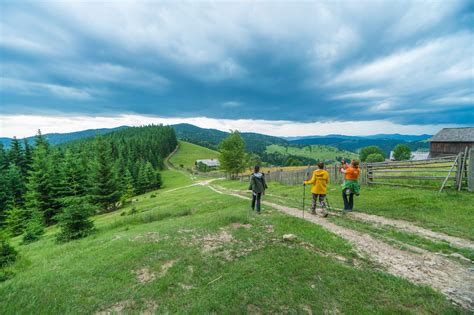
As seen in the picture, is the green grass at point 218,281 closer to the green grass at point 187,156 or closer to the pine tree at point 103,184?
the pine tree at point 103,184

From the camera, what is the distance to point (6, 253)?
7.31 metres

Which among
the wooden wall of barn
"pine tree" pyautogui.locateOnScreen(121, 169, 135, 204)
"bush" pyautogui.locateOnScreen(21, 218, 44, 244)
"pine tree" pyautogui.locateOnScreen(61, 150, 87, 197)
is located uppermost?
the wooden wall of barn

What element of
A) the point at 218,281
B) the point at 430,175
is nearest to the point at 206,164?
the point at 430,175

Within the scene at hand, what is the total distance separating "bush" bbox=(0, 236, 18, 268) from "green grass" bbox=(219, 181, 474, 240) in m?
13.1

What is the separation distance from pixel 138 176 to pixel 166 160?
5199 cm

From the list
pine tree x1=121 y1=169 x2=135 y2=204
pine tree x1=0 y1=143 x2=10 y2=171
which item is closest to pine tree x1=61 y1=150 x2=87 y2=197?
pine tree x1=121 y1=169 x2=135 y2=204

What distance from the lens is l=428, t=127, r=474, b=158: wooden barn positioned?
40406 mm

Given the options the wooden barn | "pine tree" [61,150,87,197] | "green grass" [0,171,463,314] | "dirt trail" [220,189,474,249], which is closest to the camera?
"green grass" [0,171,463,314]

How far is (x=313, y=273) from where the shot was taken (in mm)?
4961

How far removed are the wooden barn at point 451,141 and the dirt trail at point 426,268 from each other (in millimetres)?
50730

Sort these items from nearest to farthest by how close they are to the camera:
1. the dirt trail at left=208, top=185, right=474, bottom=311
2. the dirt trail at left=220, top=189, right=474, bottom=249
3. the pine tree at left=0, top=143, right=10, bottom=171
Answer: the dirt trail at left=208, top=185, right=474, bottom=311 < the dirt trail at left=220, top=189, right=474, bottom=249 < the pine tree at left=0, top=143, right=10, bottom=171

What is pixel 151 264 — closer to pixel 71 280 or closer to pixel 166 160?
pixel 71 280

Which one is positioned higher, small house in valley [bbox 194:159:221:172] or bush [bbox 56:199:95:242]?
bush [bbox 56:199:95:242]

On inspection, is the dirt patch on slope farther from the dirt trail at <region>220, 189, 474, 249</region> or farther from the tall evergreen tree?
the tall evergreen tree
